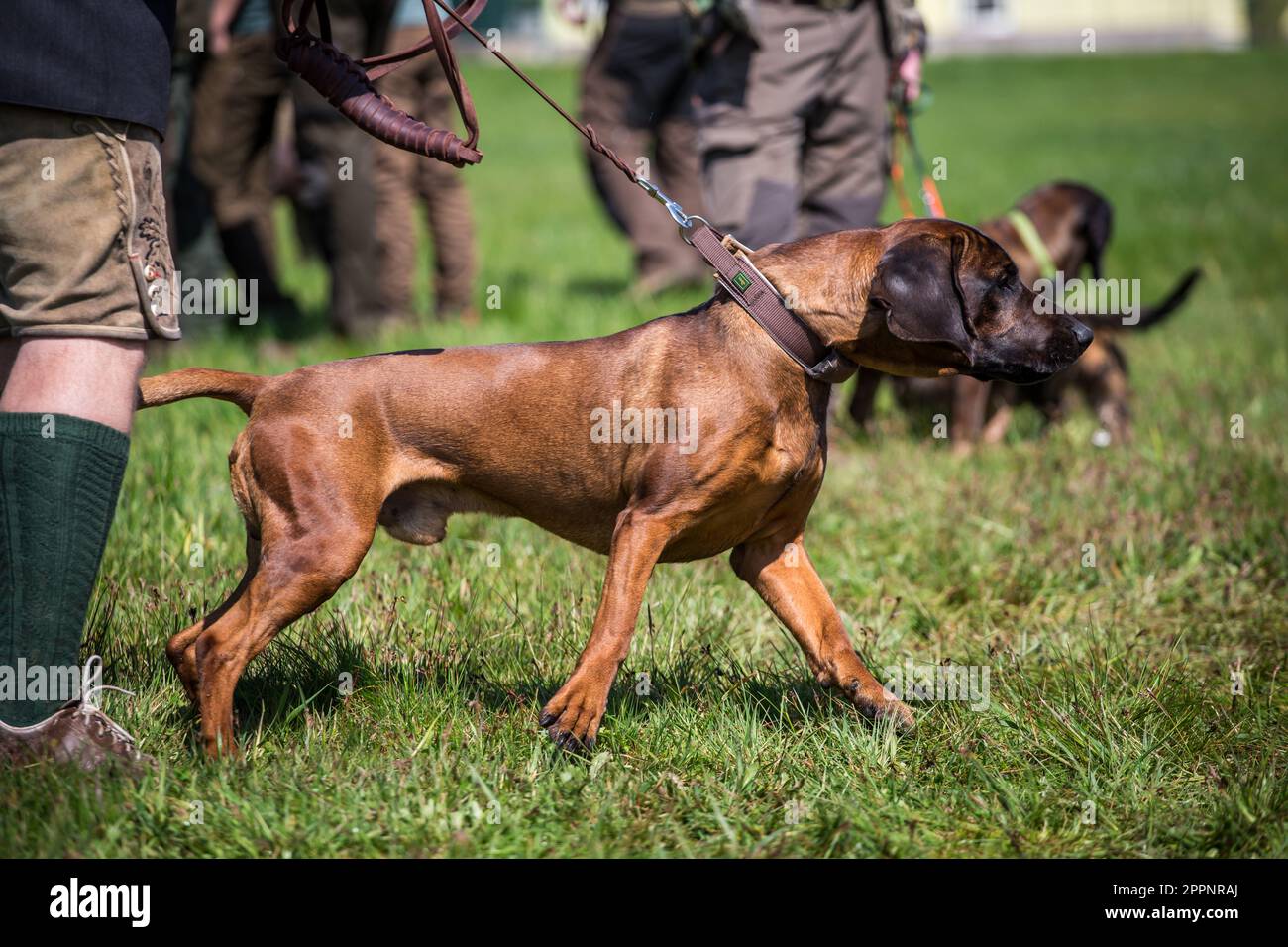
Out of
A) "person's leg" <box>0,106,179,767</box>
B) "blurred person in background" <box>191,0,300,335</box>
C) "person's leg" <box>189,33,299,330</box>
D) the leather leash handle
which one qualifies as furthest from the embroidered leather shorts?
"person's leg" <box>189,33,299,330</box>

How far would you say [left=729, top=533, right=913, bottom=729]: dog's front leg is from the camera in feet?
10.9

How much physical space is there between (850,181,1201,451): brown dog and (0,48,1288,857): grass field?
0.61 feet

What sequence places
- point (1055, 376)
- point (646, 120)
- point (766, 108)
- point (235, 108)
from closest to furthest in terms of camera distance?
point (766, 108), point (1055, 376), point (235, 108), point (646, 120)

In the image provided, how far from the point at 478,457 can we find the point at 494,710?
63 cm

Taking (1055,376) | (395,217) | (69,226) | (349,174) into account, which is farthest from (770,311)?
(395,217)

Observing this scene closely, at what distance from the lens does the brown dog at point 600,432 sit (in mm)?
2996

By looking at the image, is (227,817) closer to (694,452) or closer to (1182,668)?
(694,452)

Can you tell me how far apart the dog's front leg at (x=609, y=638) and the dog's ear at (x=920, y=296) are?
0.69 m

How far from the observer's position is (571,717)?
2.93 meters

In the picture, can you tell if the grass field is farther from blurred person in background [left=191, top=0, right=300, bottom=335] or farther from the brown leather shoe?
blurred person in background [left=191, top=0, right=300, bottom=335]

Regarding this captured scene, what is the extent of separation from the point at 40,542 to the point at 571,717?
45.8 inches

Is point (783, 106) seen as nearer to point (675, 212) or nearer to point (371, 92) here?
point (675, 212)

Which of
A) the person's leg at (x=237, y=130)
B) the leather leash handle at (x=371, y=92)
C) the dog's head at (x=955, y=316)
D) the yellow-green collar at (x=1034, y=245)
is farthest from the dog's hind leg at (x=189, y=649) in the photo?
the person's leg at (x=237, y=130)
